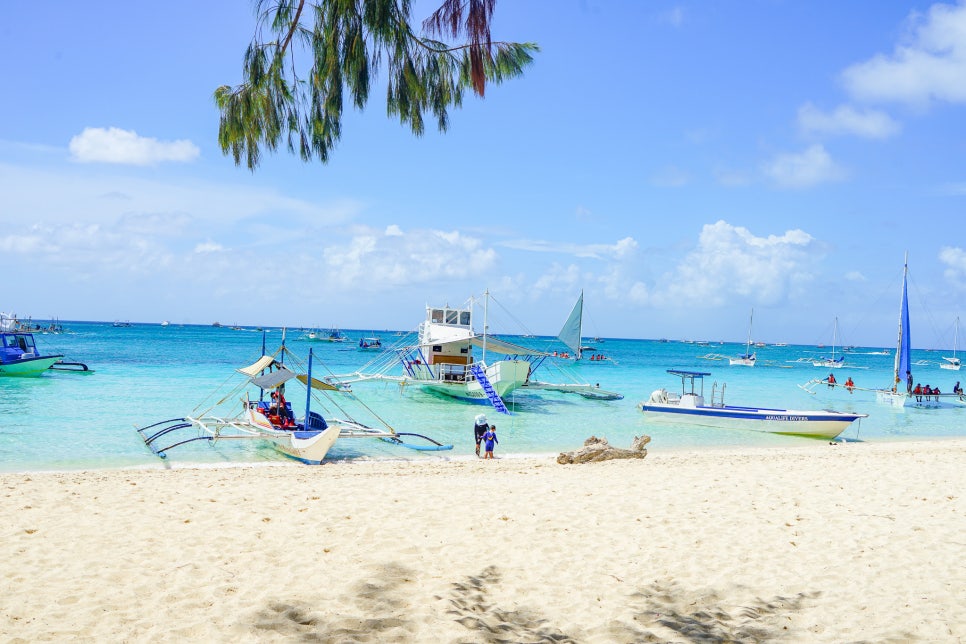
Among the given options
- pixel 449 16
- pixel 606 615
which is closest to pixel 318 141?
pixel 449 16

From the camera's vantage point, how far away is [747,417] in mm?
23312

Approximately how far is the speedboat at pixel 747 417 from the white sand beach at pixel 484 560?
1184cm

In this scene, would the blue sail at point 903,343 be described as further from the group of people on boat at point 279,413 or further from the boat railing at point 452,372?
the group of people on boat at point 279,413

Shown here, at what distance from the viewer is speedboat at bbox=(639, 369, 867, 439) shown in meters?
22.4

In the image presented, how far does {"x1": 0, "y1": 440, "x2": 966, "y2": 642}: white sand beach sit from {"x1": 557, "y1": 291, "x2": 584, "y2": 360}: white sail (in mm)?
35176

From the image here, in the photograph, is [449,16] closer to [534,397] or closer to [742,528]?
[742,528]

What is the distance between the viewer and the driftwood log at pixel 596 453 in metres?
14.5

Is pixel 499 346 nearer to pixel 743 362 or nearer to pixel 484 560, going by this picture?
pixel 484 560

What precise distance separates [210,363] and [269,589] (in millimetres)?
52282

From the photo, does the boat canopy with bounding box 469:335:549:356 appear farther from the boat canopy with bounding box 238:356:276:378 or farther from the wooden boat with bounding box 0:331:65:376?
the wooden boat with bounding box 0:331:65:376

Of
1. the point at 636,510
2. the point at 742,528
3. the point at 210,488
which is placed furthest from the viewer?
the point at 210,488

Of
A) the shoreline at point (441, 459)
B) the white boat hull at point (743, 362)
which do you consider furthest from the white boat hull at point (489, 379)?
the white boat hull at point (743, 362)

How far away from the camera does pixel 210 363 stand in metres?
54.2

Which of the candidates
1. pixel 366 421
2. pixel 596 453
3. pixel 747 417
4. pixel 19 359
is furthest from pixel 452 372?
pixel 19 359
